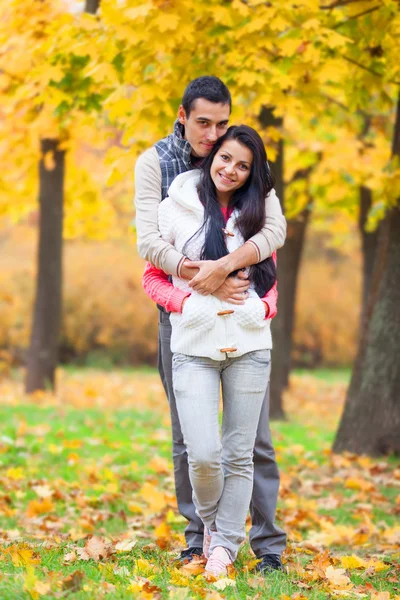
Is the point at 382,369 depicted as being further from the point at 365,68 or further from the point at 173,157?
the point at 173,157

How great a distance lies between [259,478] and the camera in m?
3.95

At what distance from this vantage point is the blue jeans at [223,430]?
11.6ft

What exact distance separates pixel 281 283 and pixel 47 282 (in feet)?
10.7

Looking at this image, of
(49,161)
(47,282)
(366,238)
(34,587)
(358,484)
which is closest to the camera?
(34,587)

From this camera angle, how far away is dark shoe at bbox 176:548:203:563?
387 cm

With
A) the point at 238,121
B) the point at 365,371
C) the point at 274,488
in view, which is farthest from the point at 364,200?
the point at 274,488

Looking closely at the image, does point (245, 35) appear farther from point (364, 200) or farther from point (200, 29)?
point (364, 200)

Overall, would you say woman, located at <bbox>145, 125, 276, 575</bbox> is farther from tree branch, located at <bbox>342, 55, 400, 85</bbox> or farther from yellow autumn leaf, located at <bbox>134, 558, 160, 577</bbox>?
tree branch, located at <bbox>342, 55, 400, 85</bbox>

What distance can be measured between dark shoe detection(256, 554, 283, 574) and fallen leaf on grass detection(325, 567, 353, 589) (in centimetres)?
22

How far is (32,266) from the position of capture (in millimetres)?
18656

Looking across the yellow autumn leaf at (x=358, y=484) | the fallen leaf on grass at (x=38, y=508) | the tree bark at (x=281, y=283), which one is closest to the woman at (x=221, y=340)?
the fallen leaf on grass at (x=38, y=508)

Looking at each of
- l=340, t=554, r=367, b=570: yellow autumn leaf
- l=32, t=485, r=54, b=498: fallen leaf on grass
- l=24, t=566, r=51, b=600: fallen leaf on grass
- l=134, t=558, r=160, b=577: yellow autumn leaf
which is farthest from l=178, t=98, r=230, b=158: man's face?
l=32, t=485, r=54, b=498: fallen leaf on grass

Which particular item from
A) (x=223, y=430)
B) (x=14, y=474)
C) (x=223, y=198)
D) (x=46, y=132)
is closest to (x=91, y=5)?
(x=46, y=132)

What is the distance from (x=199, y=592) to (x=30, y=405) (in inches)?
301
